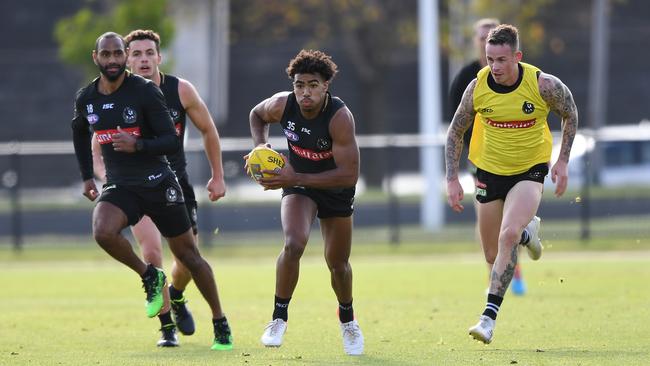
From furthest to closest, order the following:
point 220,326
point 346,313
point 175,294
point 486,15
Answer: point 486,15 → point 175,294 → point 220,326 → point 346,313

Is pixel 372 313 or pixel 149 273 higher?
pixel 149 273

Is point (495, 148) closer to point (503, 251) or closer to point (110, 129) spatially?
point (503, 251)

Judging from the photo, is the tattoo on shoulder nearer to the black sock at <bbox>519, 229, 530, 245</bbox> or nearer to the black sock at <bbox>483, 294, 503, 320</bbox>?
the black sock at <bbox>519, 229, 530, 245</bbox>

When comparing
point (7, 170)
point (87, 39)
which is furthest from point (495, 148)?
point (87, 39)

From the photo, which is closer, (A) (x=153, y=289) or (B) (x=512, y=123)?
(A) (x=153, y=289)

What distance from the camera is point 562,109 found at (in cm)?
1002

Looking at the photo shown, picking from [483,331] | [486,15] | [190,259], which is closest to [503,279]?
[483,331]

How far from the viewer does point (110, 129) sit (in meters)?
9.77

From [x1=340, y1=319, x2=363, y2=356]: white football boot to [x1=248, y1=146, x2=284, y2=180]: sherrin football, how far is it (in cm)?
130

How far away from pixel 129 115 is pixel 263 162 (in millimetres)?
1062

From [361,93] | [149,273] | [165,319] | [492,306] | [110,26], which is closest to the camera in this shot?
[492,306]

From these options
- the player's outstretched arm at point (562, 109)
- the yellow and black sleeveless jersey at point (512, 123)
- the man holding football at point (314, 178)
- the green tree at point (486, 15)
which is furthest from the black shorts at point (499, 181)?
the green tree at point (486, 15)

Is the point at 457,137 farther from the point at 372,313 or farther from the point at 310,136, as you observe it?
the point at 372,313

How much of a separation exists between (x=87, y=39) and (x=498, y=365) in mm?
19865
